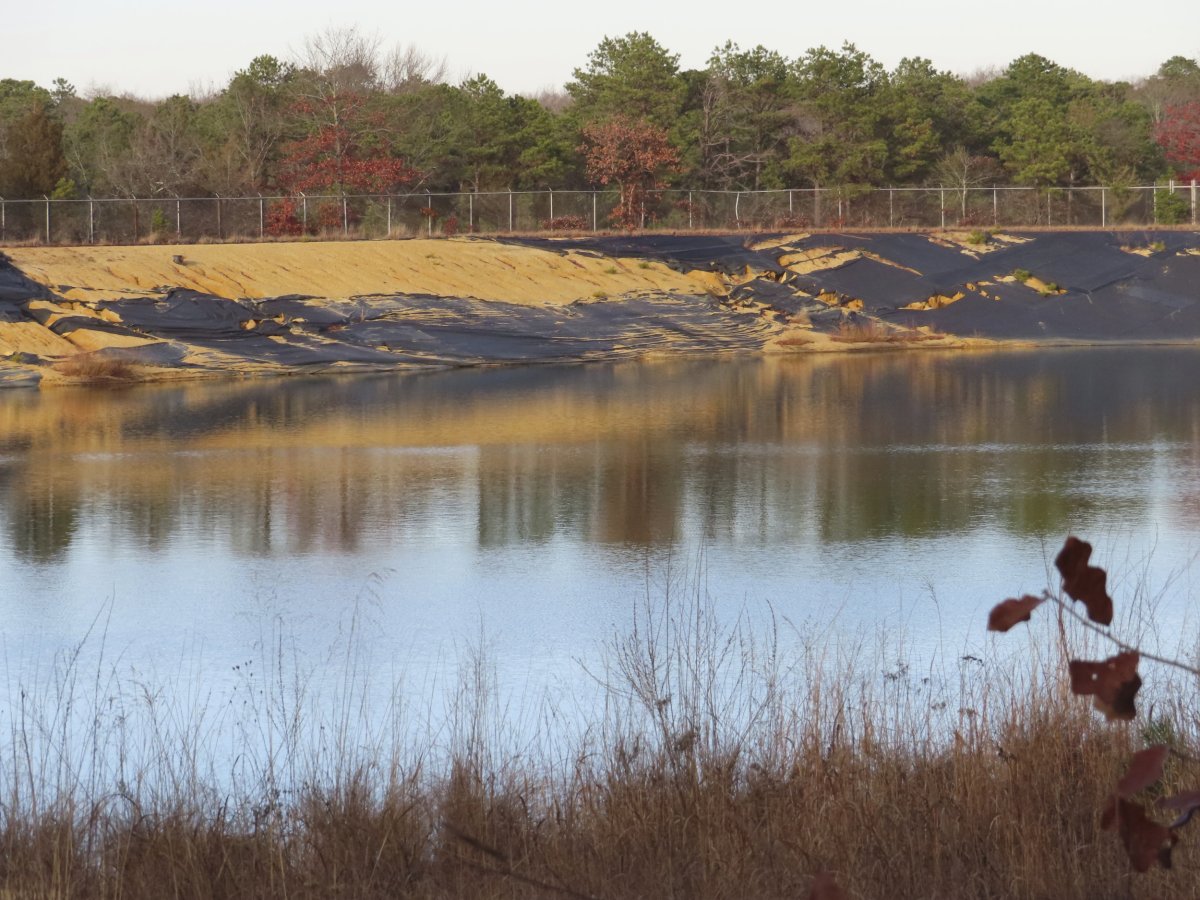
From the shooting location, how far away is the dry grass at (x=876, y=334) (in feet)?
127

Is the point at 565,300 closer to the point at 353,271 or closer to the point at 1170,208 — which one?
the point at 353,271

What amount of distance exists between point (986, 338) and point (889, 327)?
7.82 feet

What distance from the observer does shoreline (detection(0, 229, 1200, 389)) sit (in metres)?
32.7

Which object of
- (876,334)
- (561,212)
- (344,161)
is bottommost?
(876,334)

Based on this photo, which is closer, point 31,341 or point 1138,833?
point 1138,833

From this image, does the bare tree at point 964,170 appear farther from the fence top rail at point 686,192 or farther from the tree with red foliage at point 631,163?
the tree with red foliage at point 631,163

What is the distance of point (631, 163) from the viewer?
A: 54.9 m

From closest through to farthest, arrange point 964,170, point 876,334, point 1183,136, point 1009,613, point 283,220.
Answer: point 1009,613 < point 876,334 < point 283,220 < point 964,170 < point 1183,136

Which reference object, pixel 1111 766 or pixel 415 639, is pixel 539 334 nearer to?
pixel 415 639

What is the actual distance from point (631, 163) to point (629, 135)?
3.65ft

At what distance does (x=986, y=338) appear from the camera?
39250 millimetres

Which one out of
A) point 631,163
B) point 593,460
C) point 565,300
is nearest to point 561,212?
point 631,163

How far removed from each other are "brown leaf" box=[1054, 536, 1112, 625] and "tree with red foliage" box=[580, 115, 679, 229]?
5157 centimetres

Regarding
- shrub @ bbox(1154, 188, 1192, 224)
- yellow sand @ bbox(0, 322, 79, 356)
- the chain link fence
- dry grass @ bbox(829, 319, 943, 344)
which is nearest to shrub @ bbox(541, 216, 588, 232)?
the chain link fence
